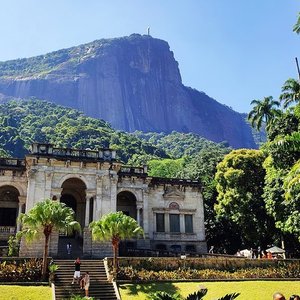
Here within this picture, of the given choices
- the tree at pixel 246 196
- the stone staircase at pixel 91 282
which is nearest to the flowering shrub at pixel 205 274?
the stone staircase at pixel 91 282

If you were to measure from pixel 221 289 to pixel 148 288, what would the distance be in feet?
15.3

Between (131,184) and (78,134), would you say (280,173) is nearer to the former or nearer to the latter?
(131,184)

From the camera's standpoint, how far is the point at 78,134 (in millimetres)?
103688

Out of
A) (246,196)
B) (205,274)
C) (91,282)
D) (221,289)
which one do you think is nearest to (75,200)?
(91,282)

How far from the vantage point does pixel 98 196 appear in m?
35.9

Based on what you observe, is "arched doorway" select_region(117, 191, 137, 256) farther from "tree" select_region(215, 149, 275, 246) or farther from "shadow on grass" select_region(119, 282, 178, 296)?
"shadow on grass" select_region(119, 282, 178, 296)

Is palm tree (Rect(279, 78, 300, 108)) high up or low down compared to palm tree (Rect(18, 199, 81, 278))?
up

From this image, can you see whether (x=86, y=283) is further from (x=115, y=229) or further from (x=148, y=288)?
(x=115, y=229)

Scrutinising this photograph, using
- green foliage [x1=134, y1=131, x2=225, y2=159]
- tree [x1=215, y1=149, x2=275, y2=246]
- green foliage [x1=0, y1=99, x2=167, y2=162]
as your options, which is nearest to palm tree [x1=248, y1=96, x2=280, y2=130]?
tree [x1=215, y1=149, x2=275, y2=246]

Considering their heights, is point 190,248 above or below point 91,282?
above

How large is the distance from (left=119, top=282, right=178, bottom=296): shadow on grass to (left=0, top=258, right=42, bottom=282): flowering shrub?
5.60 metres

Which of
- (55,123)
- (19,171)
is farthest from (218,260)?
(55,123)

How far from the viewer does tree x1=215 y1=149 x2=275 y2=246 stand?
42.0 m

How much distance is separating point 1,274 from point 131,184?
58.5 feet
